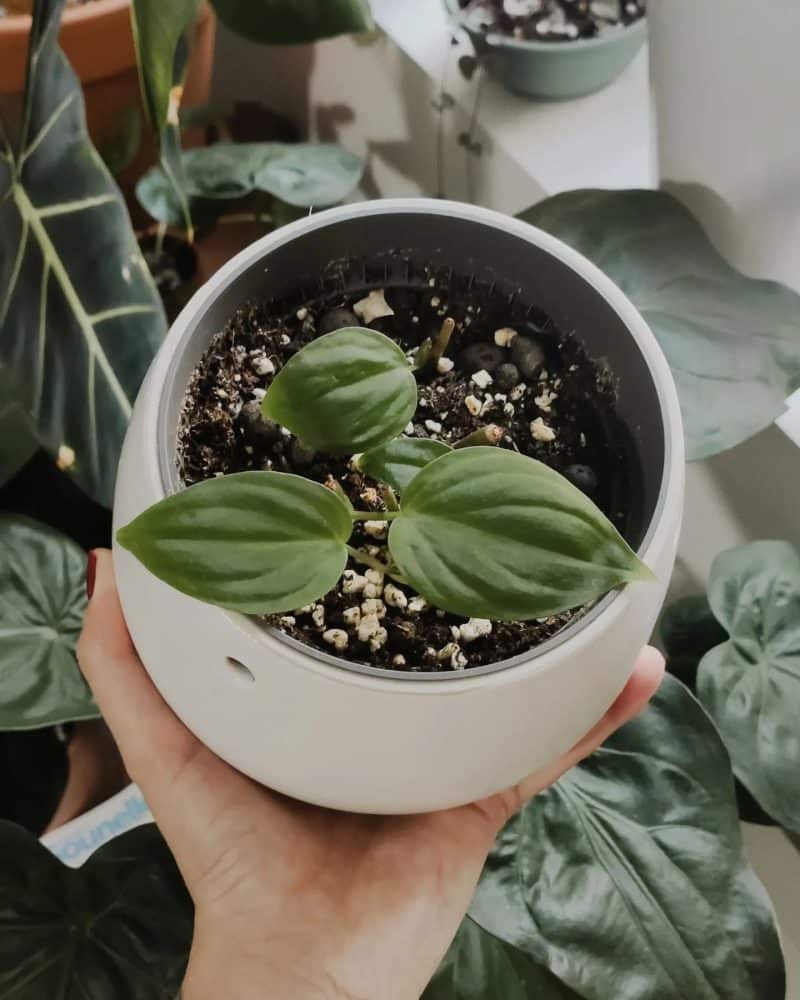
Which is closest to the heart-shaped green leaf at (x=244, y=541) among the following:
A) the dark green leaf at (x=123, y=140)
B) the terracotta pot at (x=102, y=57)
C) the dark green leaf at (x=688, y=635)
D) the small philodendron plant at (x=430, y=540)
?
the small philodendron plant at (x=430, y=540)

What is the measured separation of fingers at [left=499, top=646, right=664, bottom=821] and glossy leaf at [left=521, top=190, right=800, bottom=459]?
160 mm

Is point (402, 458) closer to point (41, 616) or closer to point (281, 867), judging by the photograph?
point (281, 867)

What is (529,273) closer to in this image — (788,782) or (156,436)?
(156,436)

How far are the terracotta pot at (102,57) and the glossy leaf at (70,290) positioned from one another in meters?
0.33

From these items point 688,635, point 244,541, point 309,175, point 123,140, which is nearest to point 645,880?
point 688,635

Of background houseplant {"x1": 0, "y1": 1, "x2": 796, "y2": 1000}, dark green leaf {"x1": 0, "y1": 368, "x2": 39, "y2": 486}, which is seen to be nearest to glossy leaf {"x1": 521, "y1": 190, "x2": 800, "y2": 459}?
background houseplant {"x1": 0, "y1": 1, "x2": 796, "y2": 1000}

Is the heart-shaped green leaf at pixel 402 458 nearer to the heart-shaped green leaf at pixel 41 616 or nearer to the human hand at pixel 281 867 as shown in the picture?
the human hand at pixel 281 867

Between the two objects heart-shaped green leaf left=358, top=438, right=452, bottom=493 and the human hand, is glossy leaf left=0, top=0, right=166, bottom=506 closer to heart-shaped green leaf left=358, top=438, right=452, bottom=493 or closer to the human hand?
the human hand

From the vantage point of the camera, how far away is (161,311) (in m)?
0.74

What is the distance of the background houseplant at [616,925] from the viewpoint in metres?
0.71

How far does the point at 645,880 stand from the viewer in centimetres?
75

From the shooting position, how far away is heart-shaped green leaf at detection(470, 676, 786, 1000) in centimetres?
71

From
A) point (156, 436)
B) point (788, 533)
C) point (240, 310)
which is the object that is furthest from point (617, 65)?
point (156, 436)

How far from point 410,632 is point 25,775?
0.63 meters
